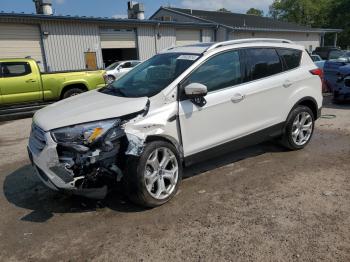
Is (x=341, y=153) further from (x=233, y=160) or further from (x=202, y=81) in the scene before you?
(x=202, y=81)

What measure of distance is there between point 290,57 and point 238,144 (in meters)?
1.81

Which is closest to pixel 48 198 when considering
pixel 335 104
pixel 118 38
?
pixel 335 104

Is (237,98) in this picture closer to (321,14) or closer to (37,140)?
(37,140)

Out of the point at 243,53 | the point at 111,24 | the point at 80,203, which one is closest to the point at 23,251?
the point at 80,203

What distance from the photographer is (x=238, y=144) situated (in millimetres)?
4766

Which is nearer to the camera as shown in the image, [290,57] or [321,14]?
[290,57]

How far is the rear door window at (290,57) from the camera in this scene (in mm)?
5340

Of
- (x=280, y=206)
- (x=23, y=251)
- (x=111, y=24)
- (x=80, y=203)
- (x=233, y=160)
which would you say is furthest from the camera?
(x=111, y=24)

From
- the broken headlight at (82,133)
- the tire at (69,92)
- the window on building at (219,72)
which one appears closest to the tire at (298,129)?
the window on building at (219,72)

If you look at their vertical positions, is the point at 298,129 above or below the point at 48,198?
above

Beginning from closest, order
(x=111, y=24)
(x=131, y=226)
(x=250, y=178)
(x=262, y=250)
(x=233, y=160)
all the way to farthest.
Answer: (x=262, y=250) → (x=131, y=226) → (x=250, y=178) → (x=233, y=160) → (x=111, y=24)

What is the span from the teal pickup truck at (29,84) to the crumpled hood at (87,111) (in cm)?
687

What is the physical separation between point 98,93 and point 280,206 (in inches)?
108

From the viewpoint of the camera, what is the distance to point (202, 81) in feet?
14.1
